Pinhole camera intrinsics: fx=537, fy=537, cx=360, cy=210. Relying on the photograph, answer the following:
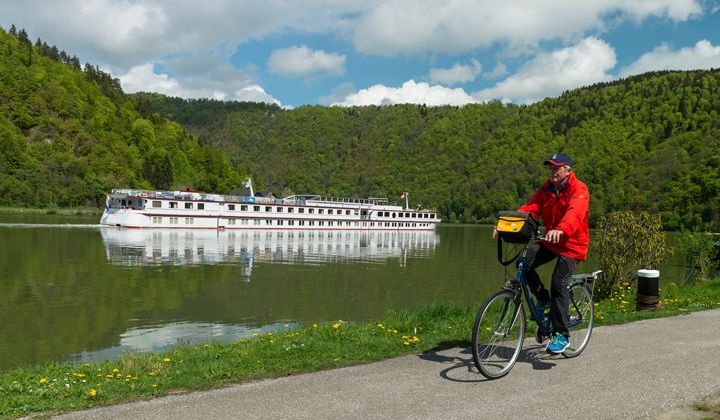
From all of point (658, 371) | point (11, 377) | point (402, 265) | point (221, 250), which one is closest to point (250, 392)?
point (11, 377)

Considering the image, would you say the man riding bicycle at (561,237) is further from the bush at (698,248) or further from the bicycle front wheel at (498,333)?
the bush at (698,248)

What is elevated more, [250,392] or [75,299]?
[250,392]

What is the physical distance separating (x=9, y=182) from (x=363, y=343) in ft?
394

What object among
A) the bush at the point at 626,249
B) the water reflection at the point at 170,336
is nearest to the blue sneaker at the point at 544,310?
the water reflection at the point at 170,336

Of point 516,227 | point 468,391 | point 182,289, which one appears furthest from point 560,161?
point 182,289

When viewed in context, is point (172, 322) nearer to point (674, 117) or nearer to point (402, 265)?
point (402, 265)

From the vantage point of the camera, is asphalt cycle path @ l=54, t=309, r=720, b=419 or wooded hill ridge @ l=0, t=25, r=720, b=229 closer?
asphalt cycle path @ l=54, t=309, r=720, b=419

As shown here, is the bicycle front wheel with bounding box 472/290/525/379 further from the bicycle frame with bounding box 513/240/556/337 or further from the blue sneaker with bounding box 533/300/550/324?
the blue sneaker with bounding box 533/300/550/324

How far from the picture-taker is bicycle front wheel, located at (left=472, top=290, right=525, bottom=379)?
6.41 metres

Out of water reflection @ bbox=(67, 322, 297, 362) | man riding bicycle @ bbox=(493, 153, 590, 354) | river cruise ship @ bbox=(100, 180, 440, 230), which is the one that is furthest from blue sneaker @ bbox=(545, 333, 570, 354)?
river cruise ship @ bbox=(100, 180, 440, 230)

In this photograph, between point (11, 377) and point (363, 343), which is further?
point (363, 343)

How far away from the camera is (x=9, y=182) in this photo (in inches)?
4183

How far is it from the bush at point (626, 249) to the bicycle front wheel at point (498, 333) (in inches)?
499

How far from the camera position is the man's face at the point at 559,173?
22.9 feet
